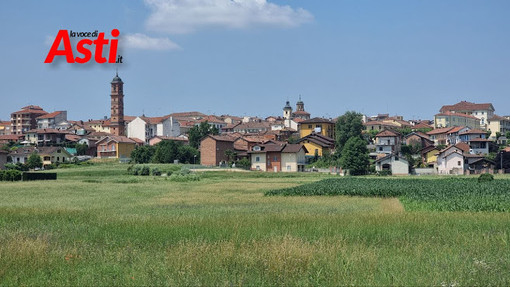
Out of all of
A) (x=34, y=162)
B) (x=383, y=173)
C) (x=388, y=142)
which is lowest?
(x=383, y=173)

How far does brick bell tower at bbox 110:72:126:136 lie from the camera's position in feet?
470

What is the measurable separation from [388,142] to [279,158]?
78.3ft

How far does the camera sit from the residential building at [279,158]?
292 ft

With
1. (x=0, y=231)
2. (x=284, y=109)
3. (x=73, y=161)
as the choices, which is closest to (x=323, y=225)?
(x=0, y=231)

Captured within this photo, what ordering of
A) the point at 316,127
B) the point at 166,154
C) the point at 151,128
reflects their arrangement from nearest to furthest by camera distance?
the point at 166,154 → the point at 316,127 → the point at 151,128

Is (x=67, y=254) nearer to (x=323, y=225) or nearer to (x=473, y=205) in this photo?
(x=323, y=225)

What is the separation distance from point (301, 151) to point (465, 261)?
77.0m

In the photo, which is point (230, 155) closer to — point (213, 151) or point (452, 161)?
point (213, 151)

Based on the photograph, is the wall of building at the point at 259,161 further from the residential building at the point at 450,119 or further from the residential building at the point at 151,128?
the residential building at the point at 450,119

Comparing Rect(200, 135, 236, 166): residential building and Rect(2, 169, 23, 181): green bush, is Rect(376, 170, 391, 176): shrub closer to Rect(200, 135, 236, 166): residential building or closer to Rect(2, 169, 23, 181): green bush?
Rect(200, 135, 236, 166): residential building

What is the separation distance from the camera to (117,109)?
144 metres

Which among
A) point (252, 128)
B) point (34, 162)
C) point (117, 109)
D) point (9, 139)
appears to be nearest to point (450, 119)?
point (252, 128)

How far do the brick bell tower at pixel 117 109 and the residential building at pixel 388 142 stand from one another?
226 ft

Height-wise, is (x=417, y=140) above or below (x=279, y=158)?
above
